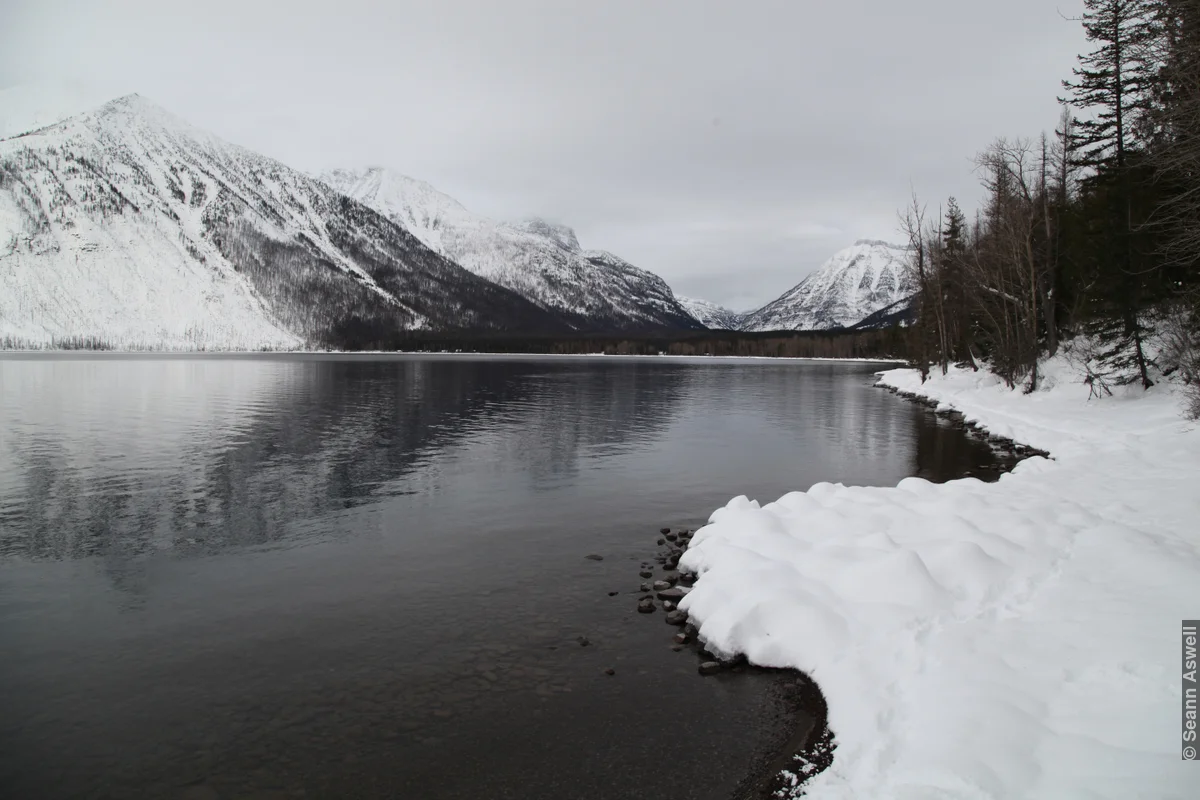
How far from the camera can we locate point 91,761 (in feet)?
29.8

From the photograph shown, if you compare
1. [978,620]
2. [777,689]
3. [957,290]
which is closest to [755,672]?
[777,689]

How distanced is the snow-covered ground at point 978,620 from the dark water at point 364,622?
1395mm

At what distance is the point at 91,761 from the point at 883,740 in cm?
1057

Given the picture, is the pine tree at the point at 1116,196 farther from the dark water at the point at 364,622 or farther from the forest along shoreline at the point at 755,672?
the forest along shoreline at the point at 755,672

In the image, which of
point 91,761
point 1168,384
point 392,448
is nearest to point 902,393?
point 1168,384

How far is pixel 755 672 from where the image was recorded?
11539 millimetres

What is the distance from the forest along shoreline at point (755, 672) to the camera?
339 inches

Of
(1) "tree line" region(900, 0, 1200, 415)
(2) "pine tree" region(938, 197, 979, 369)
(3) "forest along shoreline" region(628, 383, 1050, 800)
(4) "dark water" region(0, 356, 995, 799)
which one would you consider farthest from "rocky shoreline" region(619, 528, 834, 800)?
(2) "pine tree" region(938, 197, 979, 369)

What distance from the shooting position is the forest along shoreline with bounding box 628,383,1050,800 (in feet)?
28.2

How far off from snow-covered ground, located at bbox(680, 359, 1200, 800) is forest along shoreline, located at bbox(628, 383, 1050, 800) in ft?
0.74

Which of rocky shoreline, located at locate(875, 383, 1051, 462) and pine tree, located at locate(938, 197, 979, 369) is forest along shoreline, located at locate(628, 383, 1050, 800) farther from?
pine tree, located at locate(938, 197, 979, 369)

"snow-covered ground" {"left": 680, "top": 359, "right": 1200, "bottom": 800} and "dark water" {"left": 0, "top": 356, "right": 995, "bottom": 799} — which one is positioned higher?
"snow-covered ground" {"left": 680, "top": 359, "right": 1200, "bottom": 800}

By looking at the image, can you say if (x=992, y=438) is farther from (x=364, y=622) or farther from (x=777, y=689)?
(x=364, y=622)

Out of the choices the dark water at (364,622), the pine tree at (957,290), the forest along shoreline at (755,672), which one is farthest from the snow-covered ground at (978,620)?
the pine tree at (957,290)
